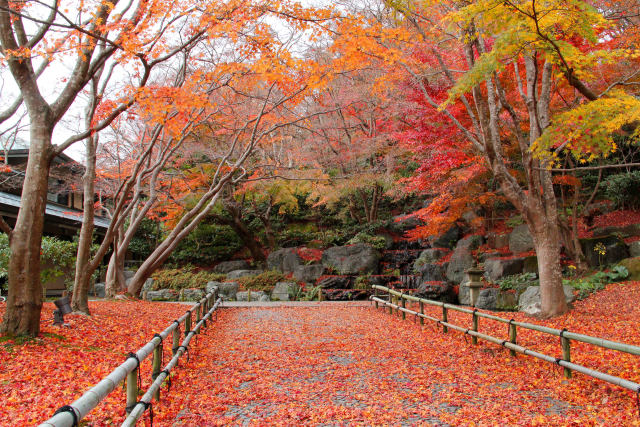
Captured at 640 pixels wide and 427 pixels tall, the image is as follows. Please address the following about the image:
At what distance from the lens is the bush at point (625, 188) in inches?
690

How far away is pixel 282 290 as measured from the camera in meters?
19.3

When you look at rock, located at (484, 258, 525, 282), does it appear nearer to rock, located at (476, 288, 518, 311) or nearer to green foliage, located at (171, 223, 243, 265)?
rock, located at (476, 288, 518, 311)

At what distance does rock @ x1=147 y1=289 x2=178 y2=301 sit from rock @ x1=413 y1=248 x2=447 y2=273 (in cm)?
1102

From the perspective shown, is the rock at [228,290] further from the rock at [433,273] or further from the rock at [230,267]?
the rock at [433,273]

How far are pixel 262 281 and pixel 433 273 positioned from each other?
25.5ft

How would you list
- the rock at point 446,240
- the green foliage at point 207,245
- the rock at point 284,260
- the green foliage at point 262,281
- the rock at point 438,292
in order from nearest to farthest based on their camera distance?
the rock at point 438,292
the green foliage at point 262,281
the rock at point 446,240
the rock at point 284,260
the green foliage at point 207,245

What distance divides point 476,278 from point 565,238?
386 centimetres

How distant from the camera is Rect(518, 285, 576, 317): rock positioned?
35.4ft

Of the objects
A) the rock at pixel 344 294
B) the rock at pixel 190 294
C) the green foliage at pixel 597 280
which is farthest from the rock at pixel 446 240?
the rock at pixel 190 294

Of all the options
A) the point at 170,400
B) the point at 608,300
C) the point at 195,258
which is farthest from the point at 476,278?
the point at 195,258

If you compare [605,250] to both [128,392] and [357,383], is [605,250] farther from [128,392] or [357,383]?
[128,392]

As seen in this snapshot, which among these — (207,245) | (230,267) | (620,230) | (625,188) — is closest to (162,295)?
(230,267)

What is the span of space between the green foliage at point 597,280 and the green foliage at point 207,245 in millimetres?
18327

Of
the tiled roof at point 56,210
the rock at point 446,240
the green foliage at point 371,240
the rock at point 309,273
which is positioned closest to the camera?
the tiled roof at point 56,210
